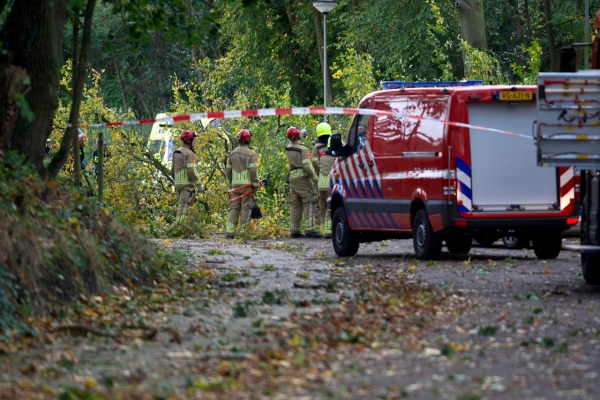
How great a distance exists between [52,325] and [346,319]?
231 cm

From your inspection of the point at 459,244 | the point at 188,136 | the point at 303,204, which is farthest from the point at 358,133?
the point at 188,136

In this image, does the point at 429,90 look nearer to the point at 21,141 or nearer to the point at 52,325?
the point at 21,141

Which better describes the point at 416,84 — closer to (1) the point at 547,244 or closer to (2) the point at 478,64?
(1) the point at 547,244

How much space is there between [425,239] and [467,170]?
1.25 metres

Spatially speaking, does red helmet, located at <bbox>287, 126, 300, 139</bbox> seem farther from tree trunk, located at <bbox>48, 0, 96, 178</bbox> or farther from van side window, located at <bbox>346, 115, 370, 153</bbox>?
tree trunk, located at <bbox>48, 0, 96, 178</bbox>

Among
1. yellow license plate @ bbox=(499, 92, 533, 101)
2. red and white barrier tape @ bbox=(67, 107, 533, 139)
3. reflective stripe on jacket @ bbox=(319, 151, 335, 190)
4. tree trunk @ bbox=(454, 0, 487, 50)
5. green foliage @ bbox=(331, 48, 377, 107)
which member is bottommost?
reflective stripe on jacket @ bbox=(319, 151, 335, 190)

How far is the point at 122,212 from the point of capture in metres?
25.1

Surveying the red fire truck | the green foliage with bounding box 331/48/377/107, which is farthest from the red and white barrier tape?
the green foliage with bounding box 331/48/377/107

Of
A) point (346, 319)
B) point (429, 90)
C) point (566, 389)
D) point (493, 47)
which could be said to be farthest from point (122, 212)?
point (493, 47)

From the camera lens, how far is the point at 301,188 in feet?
77.3

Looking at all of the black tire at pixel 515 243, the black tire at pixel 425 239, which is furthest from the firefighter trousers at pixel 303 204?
the black tire at pixel 425 239

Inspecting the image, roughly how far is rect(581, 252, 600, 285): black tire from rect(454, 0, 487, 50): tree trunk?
47.4 feet

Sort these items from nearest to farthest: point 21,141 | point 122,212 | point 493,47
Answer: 1. point 21,141
2. point 122,212
3. point 493,47

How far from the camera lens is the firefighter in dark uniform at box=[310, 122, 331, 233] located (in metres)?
23.5
